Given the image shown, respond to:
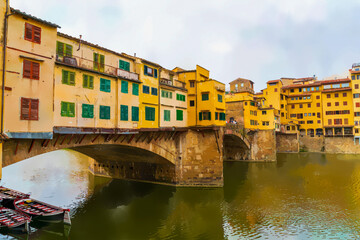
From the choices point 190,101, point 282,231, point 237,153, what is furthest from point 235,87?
point 282,231

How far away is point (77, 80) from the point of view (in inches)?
775

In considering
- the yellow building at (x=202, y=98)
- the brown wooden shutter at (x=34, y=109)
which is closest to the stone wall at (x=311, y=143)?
the yellow building at (x=202, y=98)

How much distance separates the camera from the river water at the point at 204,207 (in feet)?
62.8

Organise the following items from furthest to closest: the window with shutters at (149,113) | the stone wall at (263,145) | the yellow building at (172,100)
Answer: the stone wall at (263,145) < the yellow building at (172,100) < the window with shutters at (149,113)

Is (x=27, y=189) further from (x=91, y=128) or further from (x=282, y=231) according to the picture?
(x=282, y=231)

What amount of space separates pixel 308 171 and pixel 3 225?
1881 inches

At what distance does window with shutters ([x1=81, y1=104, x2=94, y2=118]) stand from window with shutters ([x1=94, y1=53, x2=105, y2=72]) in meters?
3.83

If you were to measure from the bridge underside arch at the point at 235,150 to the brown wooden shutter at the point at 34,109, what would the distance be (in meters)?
45.6

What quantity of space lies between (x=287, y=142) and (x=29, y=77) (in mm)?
74061

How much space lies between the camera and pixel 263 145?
2283 inches

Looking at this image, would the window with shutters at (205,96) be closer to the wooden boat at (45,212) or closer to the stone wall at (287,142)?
the wooden boat at (45,212)

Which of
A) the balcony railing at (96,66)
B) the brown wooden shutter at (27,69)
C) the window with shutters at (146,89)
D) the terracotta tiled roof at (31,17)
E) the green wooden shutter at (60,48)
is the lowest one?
the brown wooden shutter at (27,69)

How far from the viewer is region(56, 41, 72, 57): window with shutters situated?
19250 millimetres

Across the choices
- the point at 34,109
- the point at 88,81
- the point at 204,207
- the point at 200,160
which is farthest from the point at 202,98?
the point at 34,109
